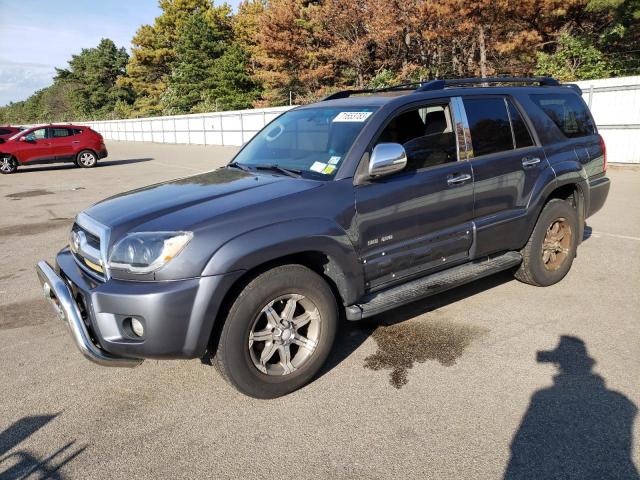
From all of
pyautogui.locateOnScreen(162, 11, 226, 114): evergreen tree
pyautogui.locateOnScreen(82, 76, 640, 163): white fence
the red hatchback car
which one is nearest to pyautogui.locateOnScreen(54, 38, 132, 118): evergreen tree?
pyautogui.locateOnScreen(82, 76, 640, 163): white fence

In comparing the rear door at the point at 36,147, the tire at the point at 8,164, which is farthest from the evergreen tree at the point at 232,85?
the tire at the point at 8,164

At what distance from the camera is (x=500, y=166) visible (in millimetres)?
4227

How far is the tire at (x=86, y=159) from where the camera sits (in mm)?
19250

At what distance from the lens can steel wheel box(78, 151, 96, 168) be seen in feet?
63.3

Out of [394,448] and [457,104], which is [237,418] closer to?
[394,448]

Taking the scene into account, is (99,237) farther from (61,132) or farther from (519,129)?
(61,132)

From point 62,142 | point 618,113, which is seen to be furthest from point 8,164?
point 618,113

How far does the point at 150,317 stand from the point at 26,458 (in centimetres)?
96

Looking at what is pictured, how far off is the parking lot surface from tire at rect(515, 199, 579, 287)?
0.70 ft

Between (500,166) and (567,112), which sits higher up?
(567,112)

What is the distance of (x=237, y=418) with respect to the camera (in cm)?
299

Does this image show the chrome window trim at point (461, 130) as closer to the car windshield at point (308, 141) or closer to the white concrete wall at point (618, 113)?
the car windshield at point (308, 141)

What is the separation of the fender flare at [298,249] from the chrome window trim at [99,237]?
0.64 metres

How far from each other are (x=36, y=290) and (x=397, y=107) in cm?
415
